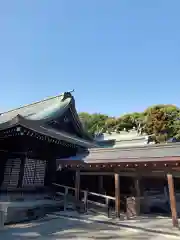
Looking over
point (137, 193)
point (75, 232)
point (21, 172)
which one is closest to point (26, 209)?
point (21, 172)

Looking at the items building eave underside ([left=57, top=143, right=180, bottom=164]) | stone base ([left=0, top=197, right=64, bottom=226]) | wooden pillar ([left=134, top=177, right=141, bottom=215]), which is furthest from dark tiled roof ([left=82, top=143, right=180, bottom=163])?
stone base ([left=0, top=197, right=64, bottom=226])

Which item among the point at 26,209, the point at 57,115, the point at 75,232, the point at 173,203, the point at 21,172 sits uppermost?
the point at 57,115

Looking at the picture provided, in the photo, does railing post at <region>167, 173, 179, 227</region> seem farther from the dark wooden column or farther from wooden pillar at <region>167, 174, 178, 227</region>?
the dark wooden column

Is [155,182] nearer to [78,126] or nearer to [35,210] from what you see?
[78,126]

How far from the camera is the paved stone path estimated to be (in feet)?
23.9

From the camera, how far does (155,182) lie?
1523 centimetres

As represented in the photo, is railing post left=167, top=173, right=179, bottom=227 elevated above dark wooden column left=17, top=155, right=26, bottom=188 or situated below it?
below

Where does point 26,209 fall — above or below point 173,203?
below

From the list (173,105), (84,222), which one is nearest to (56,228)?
(84,222)

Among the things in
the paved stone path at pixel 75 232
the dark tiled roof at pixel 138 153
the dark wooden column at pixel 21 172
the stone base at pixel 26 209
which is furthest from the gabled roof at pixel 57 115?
the paved stone path at pixel 75 232

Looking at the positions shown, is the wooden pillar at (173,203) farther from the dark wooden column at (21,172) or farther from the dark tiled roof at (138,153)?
the dark wooden column at (21,172)

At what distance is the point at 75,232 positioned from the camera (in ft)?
26.0

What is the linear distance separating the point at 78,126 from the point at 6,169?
A: 694cm

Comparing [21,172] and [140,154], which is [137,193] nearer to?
[140,154]
